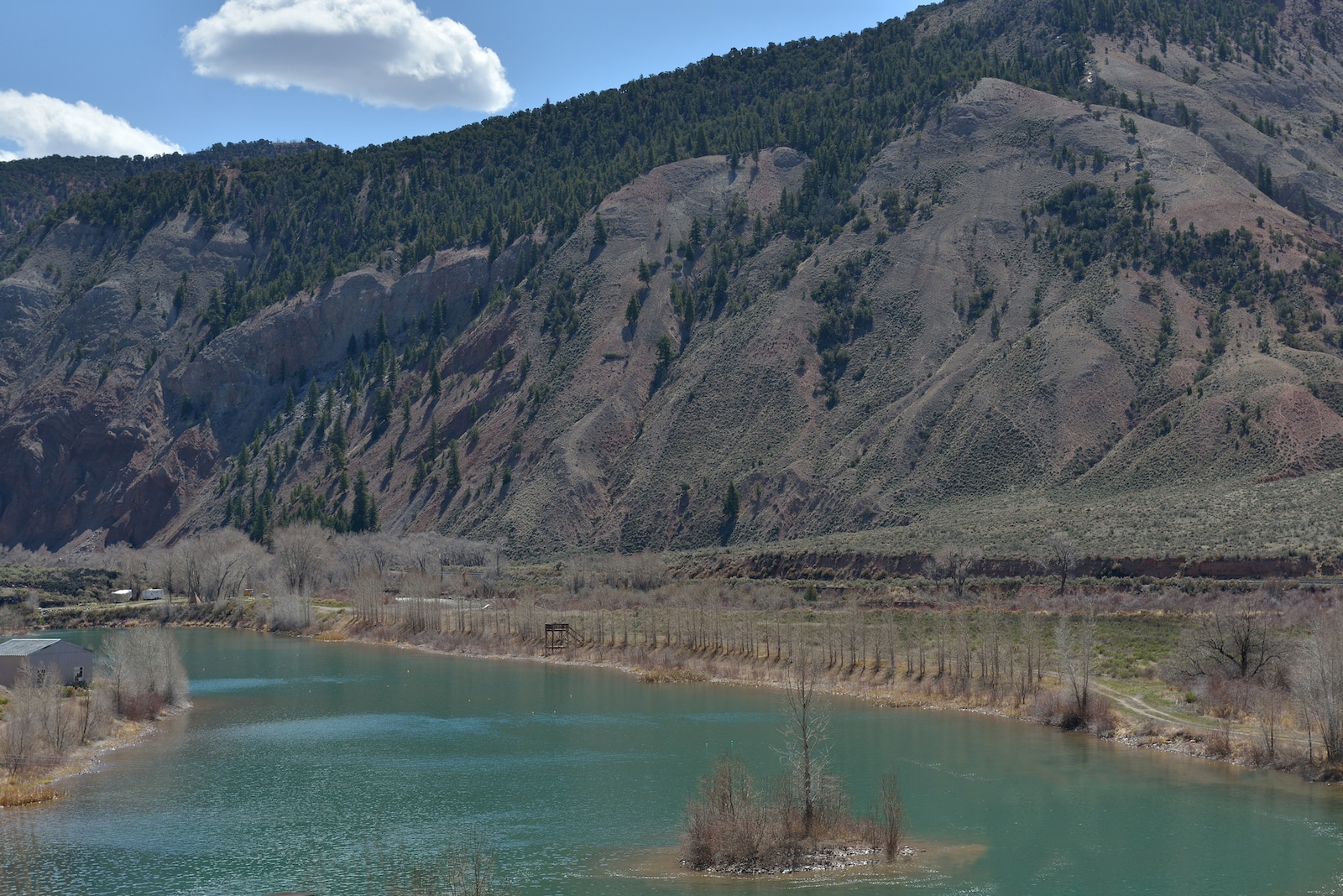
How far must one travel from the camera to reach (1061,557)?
79.2m

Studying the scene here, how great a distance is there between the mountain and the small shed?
53.9 m

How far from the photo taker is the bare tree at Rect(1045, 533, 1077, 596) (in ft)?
258

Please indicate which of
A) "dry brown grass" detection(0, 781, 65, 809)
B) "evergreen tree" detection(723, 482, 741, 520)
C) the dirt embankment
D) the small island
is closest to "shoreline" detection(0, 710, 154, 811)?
"dry brown grass" detection(0, 781, 65, 809)

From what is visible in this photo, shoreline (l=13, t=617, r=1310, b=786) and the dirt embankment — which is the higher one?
the dirt embankment

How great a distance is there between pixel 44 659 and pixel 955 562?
5418cm

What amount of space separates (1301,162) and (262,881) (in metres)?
143

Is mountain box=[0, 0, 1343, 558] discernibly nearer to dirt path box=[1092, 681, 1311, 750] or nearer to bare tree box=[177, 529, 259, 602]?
bare tree box=[177, 529, 259, 602]

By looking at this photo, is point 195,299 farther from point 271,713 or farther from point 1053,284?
point 271,713

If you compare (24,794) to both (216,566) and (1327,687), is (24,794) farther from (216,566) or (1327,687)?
(216,566)

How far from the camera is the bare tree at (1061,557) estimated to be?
78750mm

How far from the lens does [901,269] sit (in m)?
132

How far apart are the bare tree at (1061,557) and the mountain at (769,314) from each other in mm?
3329

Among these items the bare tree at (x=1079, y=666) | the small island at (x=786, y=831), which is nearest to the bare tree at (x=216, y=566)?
the bare tree at (x=1079, y=666)

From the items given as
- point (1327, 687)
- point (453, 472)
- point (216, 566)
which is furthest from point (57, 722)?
point (453, 472)
